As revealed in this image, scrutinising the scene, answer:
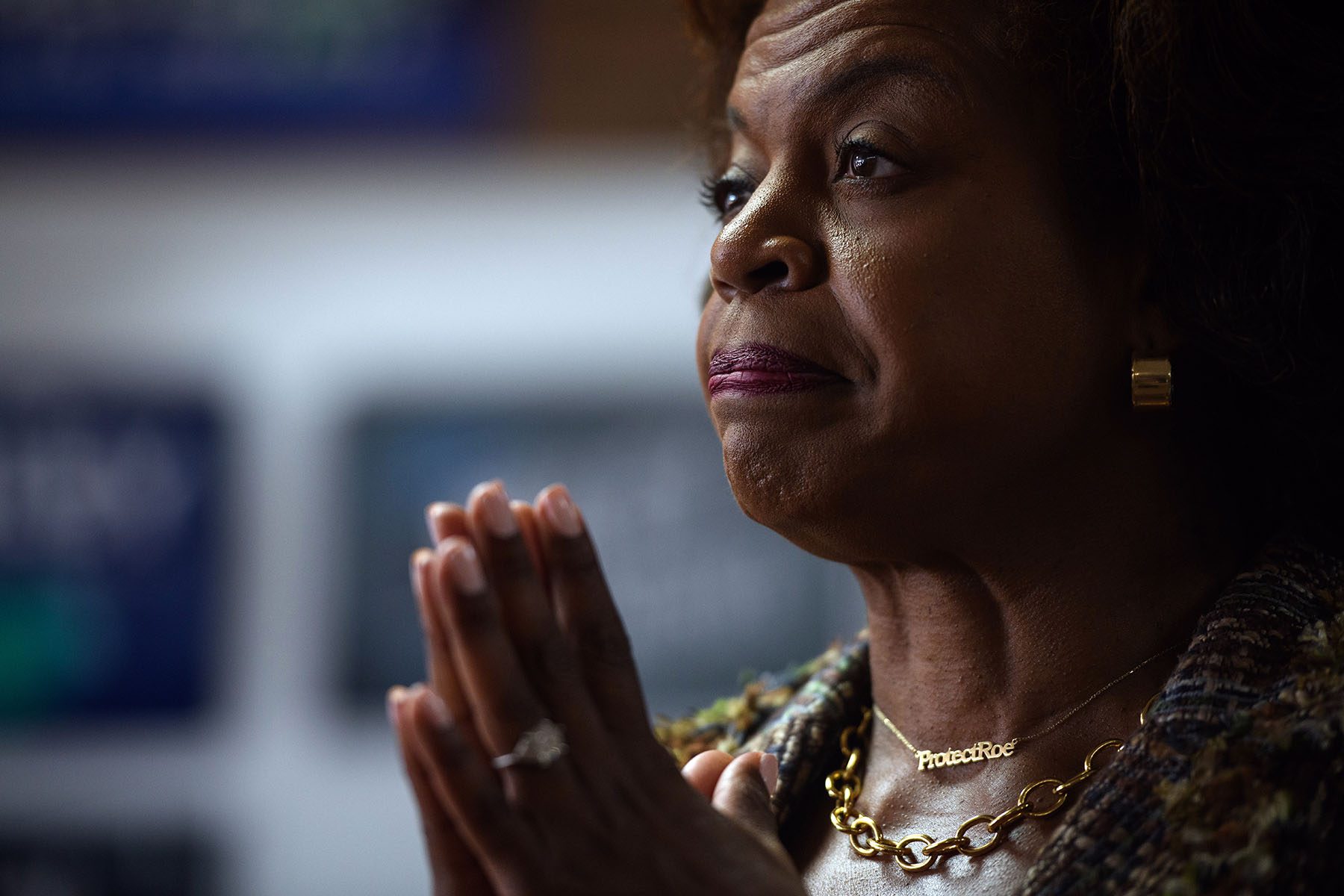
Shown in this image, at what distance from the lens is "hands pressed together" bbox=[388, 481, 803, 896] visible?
3.25 ft

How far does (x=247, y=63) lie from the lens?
14.0ft

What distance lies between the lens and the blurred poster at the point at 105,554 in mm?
4332

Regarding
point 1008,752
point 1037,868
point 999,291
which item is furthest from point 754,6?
point 1037,868

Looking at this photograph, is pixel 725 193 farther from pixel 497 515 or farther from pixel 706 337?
pixel 497 515

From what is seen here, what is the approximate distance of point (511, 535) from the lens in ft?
3.32

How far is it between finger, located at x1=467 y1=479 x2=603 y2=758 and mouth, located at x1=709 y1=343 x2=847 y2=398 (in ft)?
1.16

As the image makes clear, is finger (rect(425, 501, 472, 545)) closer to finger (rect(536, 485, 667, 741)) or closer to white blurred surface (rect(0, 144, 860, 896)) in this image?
finger (rect(536, 485, 667, 741))

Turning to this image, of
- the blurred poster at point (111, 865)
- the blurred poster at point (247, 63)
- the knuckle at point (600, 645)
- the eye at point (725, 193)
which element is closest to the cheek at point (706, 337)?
the eye at point (725, 193)

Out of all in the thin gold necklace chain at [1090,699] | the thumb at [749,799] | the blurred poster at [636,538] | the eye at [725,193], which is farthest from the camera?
the blurred poster at [636,538]

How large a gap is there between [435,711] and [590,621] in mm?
135

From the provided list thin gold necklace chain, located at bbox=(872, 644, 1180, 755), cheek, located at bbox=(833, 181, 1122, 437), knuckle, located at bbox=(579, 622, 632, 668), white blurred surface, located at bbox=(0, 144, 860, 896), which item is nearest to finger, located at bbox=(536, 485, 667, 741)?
knuckle, located at bbox=(579, 622, 632, 668)

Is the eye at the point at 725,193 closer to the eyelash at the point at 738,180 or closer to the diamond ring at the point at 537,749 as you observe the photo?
the eyelash at the point at 738,180

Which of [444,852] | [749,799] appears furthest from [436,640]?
[749,799]

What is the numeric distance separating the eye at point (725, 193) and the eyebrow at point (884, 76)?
146 mm
